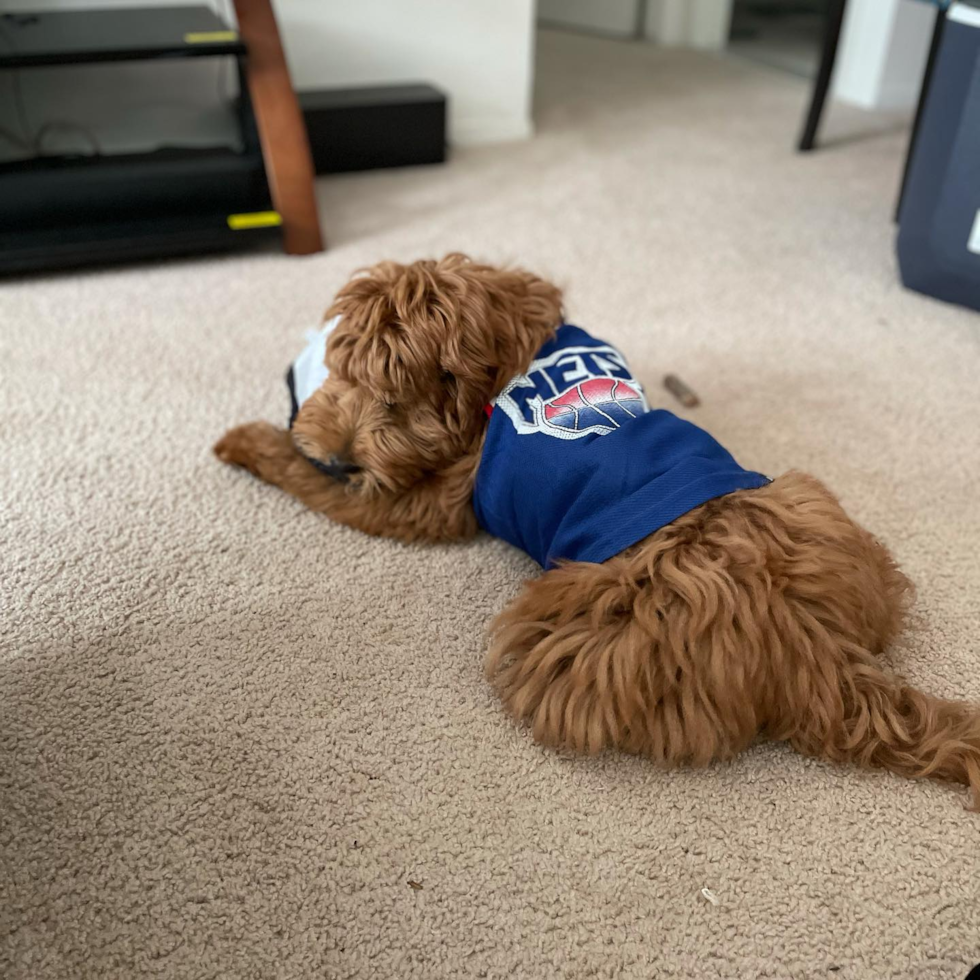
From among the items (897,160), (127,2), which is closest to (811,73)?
(897,160)

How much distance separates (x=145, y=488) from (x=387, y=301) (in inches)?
19.1

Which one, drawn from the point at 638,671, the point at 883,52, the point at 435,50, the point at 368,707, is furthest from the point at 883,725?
the point at 883,52

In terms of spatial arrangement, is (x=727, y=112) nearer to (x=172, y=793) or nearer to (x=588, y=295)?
(x=588, y=295)

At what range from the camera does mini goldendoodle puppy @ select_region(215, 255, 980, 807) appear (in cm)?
78

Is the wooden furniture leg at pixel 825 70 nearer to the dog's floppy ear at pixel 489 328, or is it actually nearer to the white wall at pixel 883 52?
the white wall at pixel 883 52

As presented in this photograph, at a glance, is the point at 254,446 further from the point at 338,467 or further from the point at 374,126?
the point at 374,126

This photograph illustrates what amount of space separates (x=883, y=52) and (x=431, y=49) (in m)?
1.46

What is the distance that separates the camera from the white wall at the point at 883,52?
2643mm

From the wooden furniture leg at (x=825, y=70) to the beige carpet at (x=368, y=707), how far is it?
868 millimetres

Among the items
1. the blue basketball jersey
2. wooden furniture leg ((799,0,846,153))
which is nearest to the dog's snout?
the blue basketball jersey

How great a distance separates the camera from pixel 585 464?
0.86 meters

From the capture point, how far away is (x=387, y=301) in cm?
92

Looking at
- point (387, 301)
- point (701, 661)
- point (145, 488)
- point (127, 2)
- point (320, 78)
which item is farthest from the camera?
point (320, 78)

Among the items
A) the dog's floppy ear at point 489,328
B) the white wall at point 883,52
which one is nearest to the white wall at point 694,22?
the white wall at point 883,52
